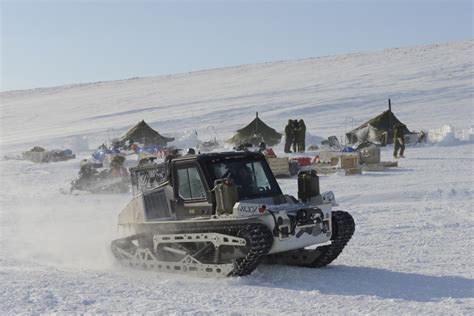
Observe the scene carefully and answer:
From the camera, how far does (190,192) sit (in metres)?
11.0

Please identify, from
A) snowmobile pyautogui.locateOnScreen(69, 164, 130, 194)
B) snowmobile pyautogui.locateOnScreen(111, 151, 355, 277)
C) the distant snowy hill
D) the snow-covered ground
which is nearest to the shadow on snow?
the snow-covered ground

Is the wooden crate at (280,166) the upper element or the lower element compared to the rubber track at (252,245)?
upper

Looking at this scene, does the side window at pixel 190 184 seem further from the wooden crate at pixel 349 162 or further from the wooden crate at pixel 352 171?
the wooden crate at pixel 349 162

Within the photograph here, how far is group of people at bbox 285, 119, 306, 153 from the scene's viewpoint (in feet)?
97.3

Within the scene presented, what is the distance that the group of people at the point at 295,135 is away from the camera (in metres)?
29.7

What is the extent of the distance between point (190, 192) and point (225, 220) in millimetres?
1228

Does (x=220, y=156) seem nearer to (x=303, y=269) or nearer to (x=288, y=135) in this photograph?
(x=303, y=269)

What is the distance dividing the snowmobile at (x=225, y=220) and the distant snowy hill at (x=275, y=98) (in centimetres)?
2870

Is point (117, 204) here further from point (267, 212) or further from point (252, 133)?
point (252, 133)

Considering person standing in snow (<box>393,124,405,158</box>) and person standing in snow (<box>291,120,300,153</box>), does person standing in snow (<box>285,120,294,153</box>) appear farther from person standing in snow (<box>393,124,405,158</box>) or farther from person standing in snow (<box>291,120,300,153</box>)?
person standing in snow (<box>393,124,405,158</box>)

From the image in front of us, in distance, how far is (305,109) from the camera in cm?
4997

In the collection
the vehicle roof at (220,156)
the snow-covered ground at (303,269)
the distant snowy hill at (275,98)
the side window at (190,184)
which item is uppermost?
the distant snowy hill at (275,98)

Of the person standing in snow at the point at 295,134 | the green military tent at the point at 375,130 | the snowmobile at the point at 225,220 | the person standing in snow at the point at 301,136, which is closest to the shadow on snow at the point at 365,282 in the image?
the snowmobile at the point at 225,220

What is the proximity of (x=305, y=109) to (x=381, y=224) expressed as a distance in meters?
36.1
